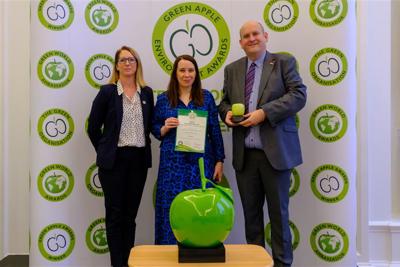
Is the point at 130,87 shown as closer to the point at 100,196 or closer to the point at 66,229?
the point at 100,196

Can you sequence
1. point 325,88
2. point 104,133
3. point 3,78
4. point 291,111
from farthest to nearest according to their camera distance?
point 3,78, point 325,88, point 104,133, point 291,111

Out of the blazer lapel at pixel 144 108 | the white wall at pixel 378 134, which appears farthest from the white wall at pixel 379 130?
the blazer lapel at pixel 144 108

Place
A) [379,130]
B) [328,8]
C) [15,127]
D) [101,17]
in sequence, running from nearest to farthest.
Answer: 1. [328,8]
2. [101,17]
3. [379,130]
4. [15,127]

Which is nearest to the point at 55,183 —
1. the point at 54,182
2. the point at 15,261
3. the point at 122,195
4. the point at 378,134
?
the point at 54,182

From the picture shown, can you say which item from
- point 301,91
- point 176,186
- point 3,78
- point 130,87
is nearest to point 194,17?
point 130,87

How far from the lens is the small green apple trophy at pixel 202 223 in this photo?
5.21ft

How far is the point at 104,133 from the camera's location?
9.92 feet

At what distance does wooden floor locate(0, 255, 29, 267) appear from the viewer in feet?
12.3

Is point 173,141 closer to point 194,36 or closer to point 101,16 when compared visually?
point 194,36

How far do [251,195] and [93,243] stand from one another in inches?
52.3

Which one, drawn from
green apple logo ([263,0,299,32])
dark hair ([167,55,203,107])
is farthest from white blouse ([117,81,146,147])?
green apple logo ([263,0,299,32])

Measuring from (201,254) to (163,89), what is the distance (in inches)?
76.4

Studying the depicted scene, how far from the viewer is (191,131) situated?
2.91m

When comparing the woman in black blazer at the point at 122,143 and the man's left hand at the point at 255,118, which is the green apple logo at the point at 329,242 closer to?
the man's left hand at the point at 255,118
